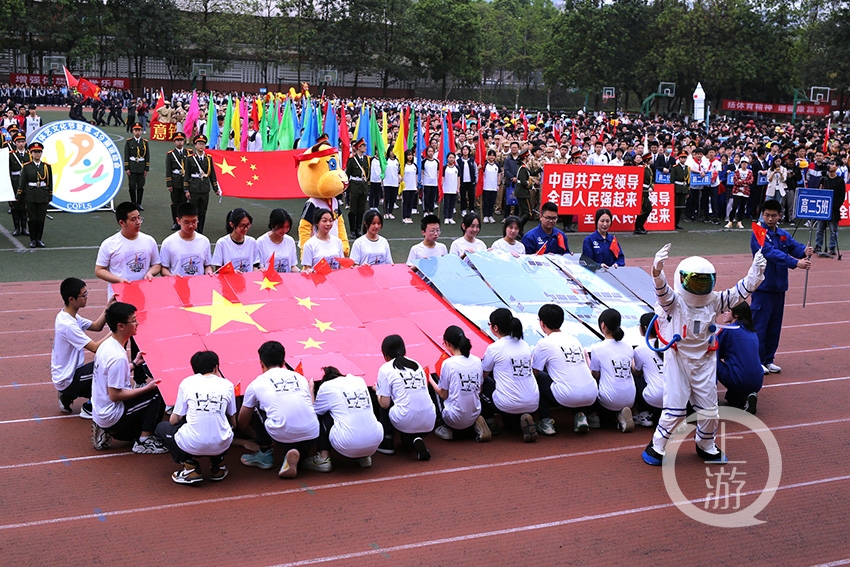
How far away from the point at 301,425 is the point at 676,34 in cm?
5232

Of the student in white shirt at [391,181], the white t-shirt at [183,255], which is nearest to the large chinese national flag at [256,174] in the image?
the student in white shirt at [391,181]

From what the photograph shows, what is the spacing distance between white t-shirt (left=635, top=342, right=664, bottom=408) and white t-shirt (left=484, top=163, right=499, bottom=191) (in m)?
11.6

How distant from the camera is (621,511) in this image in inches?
255

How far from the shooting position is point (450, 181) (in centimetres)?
1909

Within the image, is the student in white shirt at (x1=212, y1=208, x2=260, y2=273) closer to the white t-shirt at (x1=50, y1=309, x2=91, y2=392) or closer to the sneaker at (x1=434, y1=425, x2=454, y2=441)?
the white t-shirt at (x1=50, y1=309, x2=91, y2=392)

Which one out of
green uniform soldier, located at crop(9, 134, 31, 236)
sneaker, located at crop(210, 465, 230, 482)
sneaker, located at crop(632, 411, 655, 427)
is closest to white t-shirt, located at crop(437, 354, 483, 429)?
sneaker, located at crop(632, 411, 655, 427)

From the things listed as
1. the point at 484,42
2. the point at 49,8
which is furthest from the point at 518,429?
the point at 484,42

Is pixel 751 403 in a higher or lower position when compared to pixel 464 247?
lower

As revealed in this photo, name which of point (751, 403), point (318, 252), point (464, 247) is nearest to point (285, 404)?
point (318, 252)

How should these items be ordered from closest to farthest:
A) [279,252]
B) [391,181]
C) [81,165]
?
[279,252]
[81,165]
[391,181]

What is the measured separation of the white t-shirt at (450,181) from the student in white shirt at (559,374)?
11431mm

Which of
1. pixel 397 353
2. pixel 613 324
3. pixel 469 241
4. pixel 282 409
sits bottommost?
pixel 282 409

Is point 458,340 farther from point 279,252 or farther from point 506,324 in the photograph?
point 279,252

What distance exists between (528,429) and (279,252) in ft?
11.0
